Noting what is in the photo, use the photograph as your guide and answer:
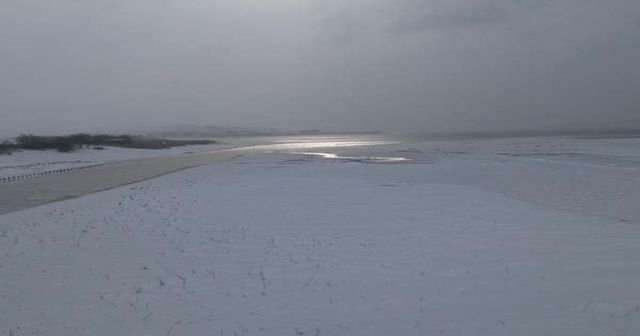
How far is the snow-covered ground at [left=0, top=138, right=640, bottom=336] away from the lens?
21.4 ft

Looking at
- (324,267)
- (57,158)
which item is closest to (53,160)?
(57,158)

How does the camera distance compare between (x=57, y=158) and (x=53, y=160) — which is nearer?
(x=53, y=160)

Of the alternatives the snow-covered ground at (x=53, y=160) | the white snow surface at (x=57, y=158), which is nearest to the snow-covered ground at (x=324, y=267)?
the snow-covered ground at (x=53, y=160)

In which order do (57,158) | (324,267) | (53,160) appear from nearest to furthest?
(324,267), (53,160), (57,158)

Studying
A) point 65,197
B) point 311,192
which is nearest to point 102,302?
point 311,192

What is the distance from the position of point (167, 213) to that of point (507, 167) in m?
23.2

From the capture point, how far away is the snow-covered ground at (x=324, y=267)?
21.4 ft

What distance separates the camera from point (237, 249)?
10.2m

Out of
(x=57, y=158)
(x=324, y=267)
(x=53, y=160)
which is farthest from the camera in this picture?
(x=57, y=158)

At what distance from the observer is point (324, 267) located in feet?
29.1

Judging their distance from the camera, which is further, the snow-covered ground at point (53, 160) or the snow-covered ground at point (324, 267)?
the snow-covered ground at point (53, 160)

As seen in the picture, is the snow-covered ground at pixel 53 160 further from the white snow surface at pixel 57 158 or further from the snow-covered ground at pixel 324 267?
the snow-covered ground at pixel 324 267

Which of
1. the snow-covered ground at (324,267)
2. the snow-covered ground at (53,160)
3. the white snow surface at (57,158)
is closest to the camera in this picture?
the snow-covered ground at (324,267)

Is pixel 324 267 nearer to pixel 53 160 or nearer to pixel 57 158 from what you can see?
pixel 53 160
